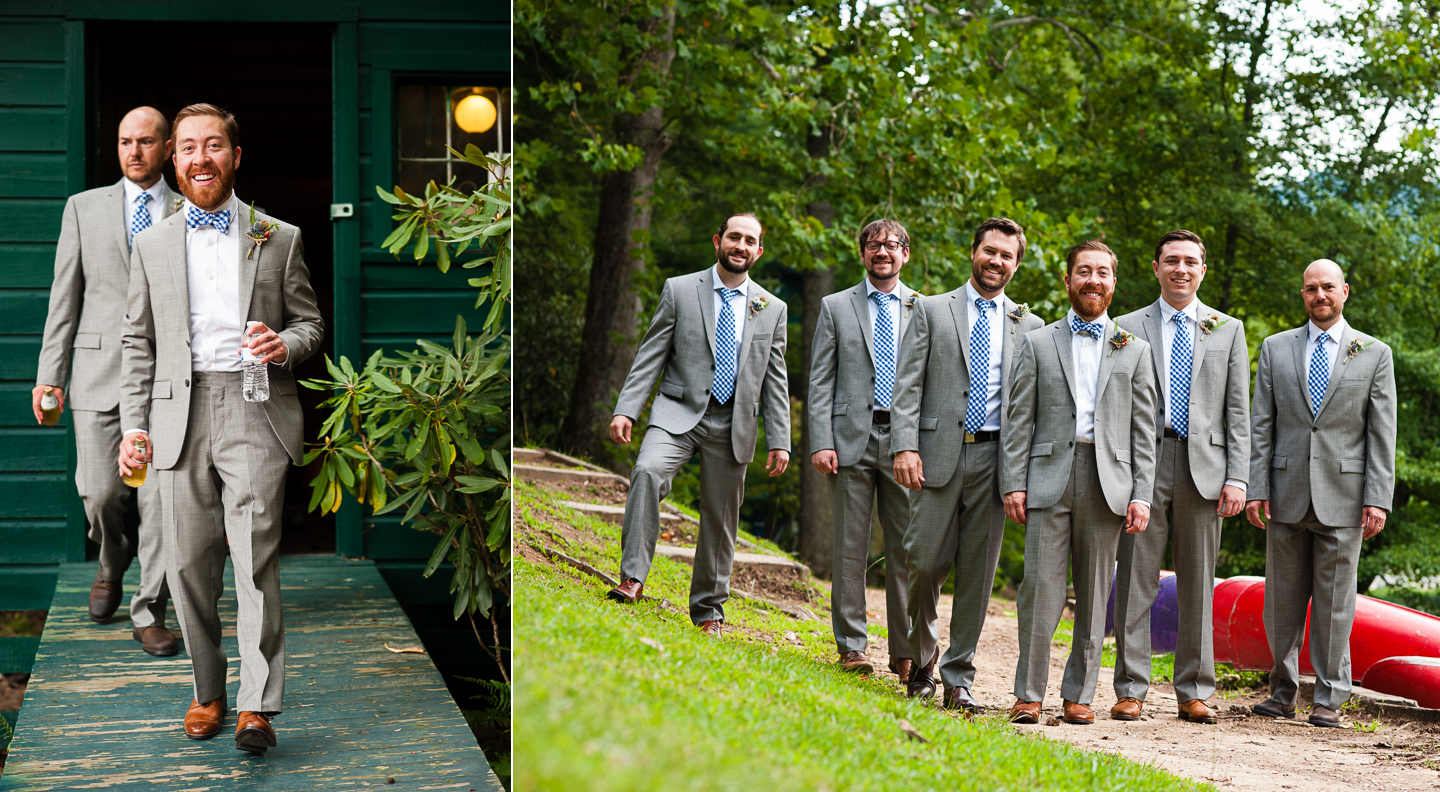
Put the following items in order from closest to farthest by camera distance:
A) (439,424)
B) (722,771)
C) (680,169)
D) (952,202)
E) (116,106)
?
(722,771), (439,424), (116,106), (952,202), (680,169)

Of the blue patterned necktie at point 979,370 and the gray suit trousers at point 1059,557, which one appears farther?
the blue patterned necktie at point 979,370

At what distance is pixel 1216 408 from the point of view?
4.81m

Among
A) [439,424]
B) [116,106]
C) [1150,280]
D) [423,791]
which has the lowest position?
[423,791]

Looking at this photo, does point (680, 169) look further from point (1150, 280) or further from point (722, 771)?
point (722, 771)

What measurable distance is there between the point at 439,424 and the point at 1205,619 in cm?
326

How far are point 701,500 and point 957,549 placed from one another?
103 cm

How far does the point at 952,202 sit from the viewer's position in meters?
8.98

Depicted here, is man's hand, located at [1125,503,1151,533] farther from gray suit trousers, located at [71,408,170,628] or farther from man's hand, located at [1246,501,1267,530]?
gray suit trousers, located at [71,408,170,628]

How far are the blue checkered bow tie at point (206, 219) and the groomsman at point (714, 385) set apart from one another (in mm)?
1556

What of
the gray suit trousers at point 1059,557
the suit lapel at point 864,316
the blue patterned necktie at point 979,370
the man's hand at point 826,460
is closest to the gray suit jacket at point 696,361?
the man's hand at point 826,460

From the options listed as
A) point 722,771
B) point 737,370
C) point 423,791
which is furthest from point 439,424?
point 722,771

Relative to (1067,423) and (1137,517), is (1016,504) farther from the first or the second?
(1137,517)

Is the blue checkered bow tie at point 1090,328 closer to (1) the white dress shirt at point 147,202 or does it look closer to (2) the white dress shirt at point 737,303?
(2) the white dress shirt at point 737,303

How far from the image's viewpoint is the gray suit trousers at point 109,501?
471 cm
